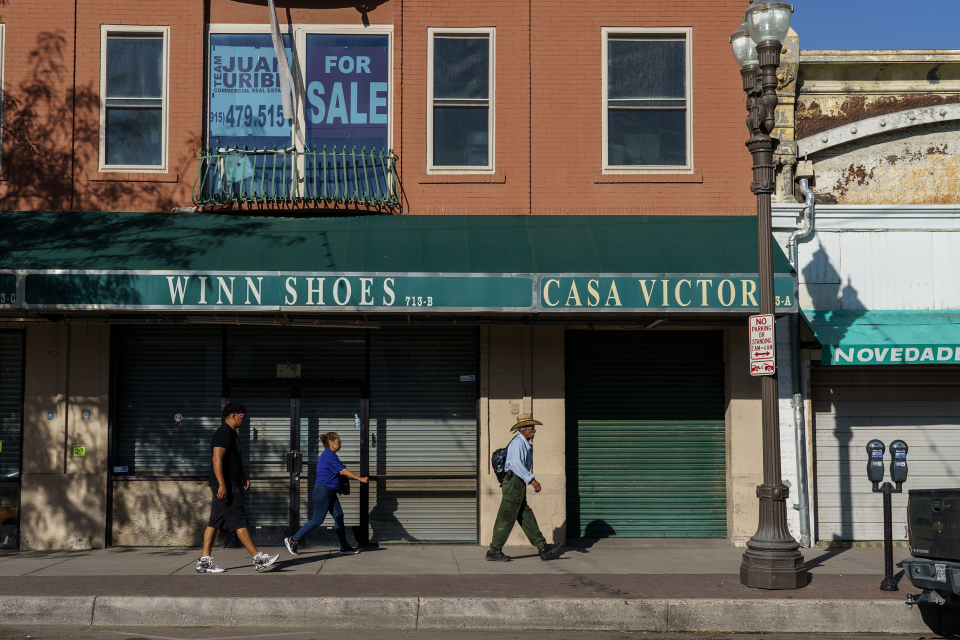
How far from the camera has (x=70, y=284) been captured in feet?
32.6

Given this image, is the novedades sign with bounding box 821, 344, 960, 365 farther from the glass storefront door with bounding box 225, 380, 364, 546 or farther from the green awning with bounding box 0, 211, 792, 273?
the glass storefront door with bounding box 225, 380, 364, 546

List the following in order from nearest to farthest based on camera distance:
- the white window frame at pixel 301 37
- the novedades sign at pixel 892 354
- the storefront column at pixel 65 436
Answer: the novedades sign at pixel 892 354, the storefront column at pixel 65 436, the white window frame at pixel 301 37

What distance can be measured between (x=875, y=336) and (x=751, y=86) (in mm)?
3845

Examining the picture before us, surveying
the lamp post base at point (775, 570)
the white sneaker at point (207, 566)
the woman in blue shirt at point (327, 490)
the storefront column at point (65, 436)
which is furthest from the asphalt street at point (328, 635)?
the storefront column at point (65, 436)

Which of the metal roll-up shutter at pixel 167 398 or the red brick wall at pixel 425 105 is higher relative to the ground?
the red brick wall at pixel 425 105

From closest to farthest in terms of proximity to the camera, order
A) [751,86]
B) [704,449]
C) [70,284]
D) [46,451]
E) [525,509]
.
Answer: [751,86] → [70,284] → [525,509] → [46,451] → [704,449]

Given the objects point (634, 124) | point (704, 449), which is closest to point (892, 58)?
point (634, 124)

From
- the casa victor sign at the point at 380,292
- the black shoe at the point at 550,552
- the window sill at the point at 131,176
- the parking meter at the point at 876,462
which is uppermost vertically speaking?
the window sill at the point at 131,176

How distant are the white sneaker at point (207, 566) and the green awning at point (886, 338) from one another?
24.3 feet

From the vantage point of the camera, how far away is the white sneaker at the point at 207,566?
9.37 meters

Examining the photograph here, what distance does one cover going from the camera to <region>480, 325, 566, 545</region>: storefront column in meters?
11.6

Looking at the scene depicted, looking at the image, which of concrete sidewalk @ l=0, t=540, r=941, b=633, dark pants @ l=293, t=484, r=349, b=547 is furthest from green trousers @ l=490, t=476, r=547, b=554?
dark pants @ l=293, t=484, r=349, b=547

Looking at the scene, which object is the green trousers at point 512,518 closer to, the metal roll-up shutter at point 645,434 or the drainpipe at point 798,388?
the metal roll-up shutter at point 645,434

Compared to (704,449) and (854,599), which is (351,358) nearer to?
(704,449)
